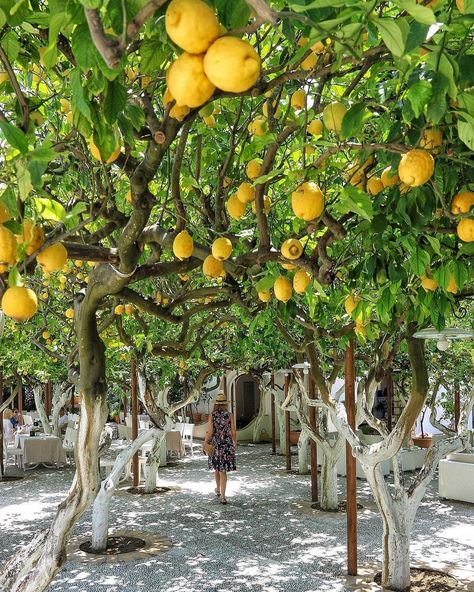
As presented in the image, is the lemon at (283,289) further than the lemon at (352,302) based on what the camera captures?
No

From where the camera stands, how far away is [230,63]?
3.30 ft

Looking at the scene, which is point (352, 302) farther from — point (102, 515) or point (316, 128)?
point (102, 515)

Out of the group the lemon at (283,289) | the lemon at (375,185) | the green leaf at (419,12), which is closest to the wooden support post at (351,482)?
the lemon at (283,289)

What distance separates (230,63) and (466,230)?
4.21 feet

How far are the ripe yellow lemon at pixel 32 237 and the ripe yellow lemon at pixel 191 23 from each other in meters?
1.00

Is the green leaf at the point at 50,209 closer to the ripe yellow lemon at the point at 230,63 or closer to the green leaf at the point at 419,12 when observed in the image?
the ripe yellow lemon at the point at 230,63

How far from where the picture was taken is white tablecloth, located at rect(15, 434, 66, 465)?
42.8 feet

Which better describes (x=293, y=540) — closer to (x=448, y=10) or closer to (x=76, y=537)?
(x=76, y=537)

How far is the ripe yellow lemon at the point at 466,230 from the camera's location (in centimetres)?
204

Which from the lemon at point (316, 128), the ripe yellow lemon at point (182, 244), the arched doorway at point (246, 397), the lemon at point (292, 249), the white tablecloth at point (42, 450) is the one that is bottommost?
the white tablecloth at point (42, 450)

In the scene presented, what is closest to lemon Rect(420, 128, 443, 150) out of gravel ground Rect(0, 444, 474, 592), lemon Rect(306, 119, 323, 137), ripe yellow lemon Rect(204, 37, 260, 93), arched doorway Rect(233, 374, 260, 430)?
lemon Rect(306, 119, 323, 137)

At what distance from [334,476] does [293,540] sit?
1726mm

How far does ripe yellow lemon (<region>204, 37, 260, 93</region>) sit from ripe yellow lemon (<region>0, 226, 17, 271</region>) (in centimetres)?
83

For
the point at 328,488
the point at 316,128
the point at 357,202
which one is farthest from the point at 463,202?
the point at 328,488
